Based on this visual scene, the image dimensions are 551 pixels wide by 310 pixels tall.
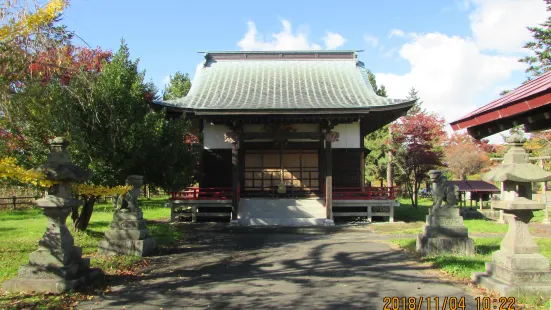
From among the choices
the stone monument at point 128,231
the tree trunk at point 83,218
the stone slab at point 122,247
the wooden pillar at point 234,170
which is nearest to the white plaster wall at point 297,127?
the wooden pillar at point 234,170

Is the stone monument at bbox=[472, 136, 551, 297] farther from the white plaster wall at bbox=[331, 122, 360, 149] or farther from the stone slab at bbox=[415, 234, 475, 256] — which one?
the white plaster wall at bbox=[331, 122, 360, 149]

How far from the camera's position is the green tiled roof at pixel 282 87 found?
15.7 metres

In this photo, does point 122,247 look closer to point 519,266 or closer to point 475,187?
point 519,266

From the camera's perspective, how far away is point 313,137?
52.5ft

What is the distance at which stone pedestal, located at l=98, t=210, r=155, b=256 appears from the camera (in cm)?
880

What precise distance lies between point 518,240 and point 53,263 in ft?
23.7

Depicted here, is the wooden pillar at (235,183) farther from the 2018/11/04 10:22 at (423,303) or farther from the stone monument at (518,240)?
the stone monument at (518,240)

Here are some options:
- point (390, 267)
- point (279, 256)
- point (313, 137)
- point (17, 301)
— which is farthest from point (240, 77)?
point (17, 301)

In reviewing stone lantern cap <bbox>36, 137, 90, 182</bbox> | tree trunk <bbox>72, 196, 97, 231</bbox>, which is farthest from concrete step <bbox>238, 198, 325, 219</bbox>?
stone lantern cap <bbox>36, 137, 90, 182</bbox>

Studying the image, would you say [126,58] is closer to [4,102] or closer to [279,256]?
[4,102]

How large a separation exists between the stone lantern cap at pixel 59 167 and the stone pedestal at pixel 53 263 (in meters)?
0.37

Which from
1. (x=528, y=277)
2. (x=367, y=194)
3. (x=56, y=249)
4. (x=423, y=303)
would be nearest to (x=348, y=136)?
(x=367, y=194)

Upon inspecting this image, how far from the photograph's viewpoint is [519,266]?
5.79 meters

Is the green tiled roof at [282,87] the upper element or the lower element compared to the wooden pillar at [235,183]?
upper
